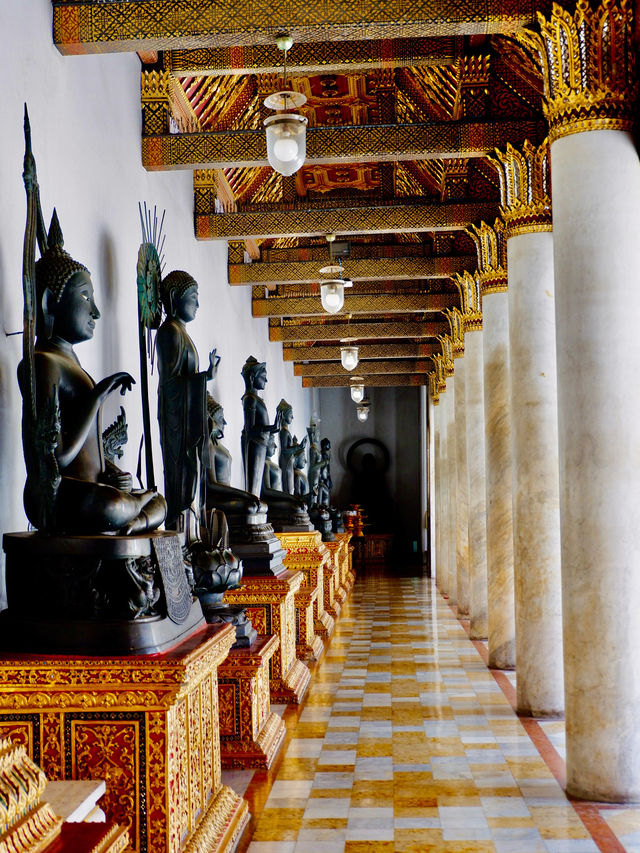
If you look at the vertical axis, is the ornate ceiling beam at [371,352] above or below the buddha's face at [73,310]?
above

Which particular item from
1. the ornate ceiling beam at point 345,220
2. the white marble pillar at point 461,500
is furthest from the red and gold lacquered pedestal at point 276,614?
the white marble pillar at point 461,500

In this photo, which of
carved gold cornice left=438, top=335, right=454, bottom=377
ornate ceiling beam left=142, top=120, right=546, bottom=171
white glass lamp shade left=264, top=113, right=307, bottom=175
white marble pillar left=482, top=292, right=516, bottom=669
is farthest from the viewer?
carved gold cornice left=438, top=335, right=454, bottom=377

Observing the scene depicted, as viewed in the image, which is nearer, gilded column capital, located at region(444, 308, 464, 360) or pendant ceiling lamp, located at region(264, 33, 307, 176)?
pendant ceiling lamp, located at region(264, 33, 307, 176)

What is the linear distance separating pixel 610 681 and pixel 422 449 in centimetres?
2153

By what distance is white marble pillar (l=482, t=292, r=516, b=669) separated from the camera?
8797 millimetres

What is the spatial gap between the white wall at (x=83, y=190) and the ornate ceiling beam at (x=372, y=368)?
1126cm

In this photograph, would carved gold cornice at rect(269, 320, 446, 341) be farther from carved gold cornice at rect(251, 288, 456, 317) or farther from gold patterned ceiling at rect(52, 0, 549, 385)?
carved gold cornice at rect(251, 288, 456, 317)

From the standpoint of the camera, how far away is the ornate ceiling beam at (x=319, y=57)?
665 centimetres

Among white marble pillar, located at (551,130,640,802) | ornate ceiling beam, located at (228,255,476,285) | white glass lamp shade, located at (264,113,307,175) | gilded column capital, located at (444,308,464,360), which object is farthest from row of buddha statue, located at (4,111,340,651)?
gilded column capital, located at (444,308,464,360)

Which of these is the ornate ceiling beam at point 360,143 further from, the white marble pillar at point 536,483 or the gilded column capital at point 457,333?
the gilded column capital at point 457,333

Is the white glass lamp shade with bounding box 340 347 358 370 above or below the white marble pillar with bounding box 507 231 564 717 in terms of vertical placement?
above

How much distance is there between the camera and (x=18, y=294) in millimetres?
4785

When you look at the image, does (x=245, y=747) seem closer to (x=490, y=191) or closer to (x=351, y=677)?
(x=351, y=677)

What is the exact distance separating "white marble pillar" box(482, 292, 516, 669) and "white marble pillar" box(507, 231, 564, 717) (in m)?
1.44
